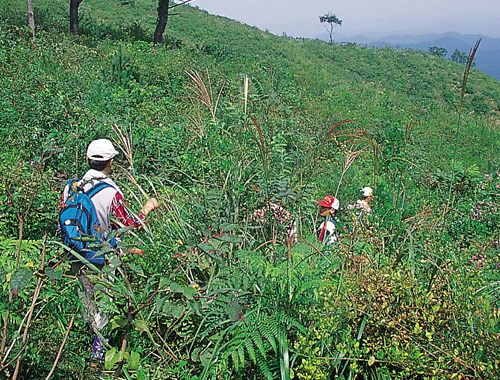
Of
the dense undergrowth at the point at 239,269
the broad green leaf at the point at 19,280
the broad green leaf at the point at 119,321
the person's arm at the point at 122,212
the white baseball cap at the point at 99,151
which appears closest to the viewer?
the broad green leaf at the point at 19,280

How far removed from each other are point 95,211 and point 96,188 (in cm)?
22

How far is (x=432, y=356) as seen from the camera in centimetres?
171

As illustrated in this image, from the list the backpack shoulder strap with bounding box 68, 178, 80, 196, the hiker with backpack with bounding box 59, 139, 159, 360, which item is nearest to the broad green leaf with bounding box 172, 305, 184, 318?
the hiker with backpack with bounding box 59, 139, 159, 360

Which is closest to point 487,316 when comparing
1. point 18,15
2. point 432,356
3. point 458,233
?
point 432,356

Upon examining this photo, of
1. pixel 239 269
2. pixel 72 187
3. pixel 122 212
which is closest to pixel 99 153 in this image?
pixel 72 187

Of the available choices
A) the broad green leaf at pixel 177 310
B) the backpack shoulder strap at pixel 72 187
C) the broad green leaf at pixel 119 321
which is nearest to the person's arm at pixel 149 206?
the backpack shoulder strap at pixel 72 187

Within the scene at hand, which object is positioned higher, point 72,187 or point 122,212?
point 72,187

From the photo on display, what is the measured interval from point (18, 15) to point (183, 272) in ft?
46.4

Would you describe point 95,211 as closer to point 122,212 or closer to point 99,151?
point 122,212

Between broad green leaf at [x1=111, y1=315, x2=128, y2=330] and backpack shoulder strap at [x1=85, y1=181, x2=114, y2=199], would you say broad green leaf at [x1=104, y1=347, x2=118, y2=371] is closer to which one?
broad green leaf at [x1=111, y1=315, x2=128, y2=330]

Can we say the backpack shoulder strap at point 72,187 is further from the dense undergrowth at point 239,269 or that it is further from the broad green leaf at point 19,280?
the broad green leaf at point 19,280

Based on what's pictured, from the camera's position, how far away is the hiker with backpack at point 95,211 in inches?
99.8

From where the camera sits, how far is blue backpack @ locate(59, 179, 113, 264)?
2527 mm

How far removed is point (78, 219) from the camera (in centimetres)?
259
